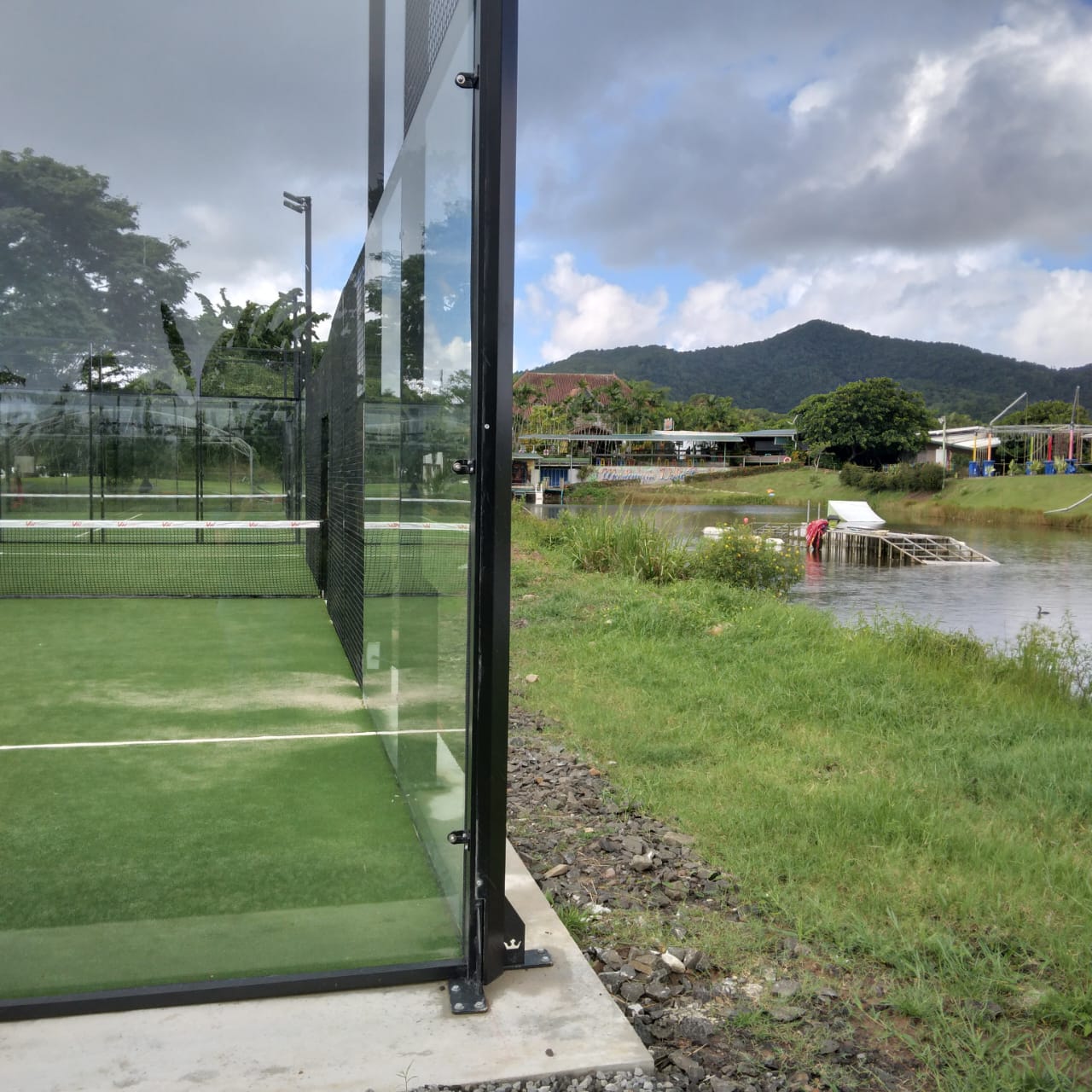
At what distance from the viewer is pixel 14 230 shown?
2605 millimetres

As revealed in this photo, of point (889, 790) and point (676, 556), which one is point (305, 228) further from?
point (676, 556)

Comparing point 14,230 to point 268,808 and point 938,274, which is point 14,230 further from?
point 938,274

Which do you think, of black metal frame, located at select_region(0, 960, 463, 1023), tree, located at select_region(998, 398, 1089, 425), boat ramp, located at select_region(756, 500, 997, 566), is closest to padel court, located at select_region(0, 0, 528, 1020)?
black metal frame, located at select_region(0, 960, 463, 1023)

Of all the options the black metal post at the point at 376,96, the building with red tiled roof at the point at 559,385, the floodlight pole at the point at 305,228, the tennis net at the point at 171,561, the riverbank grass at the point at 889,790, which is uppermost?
the building with red tiled roof at the point at 559,385

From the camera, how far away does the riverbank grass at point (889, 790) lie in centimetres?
209

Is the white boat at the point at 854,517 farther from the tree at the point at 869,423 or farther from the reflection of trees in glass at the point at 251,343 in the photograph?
the tree at the point at 869,423

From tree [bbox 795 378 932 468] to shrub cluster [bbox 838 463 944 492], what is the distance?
65.9ft

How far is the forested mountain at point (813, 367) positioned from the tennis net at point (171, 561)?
254ft

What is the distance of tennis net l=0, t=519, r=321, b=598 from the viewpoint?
480 centimetres

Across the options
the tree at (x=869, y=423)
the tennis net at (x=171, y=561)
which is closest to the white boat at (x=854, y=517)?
the tennis net at (x=171, y=561)

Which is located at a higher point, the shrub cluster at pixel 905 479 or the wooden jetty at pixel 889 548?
the shrub cluster at pixel 905 479

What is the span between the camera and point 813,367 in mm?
102438

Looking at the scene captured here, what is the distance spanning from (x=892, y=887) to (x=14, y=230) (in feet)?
8.89

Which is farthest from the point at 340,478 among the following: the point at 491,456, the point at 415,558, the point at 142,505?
the point at 491,456
